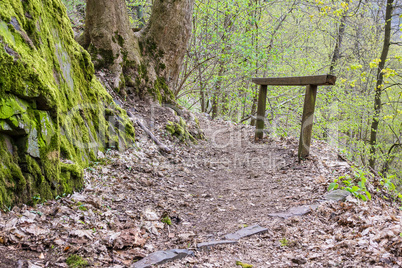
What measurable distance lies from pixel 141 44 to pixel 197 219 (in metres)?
5.68

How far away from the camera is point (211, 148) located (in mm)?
7762

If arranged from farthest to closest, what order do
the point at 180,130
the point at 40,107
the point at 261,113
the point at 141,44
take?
the point at 261,113 < the point at 141,44 < the point at 180,130 < the point at 40,107

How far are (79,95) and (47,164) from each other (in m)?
1.85

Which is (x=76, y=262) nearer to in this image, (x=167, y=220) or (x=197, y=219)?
(x=167, y=220)

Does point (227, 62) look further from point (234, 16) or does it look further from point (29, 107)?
point (29, 107)

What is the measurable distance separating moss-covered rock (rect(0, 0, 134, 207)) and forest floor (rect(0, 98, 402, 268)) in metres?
0.25

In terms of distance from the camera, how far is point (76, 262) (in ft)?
7.22

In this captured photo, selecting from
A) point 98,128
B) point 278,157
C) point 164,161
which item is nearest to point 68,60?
point 98,128

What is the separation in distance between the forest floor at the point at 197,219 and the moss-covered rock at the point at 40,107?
0.25 meters

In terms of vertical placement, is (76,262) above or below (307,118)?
below

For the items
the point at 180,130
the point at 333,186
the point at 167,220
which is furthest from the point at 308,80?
the point at 167,220

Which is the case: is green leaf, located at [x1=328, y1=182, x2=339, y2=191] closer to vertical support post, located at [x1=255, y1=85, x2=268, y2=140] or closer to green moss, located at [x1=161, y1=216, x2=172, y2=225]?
green moss, located at [x1=161, y1=216, x2=172, y2=225]

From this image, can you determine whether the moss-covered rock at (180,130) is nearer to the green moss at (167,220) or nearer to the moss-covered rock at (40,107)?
the moss-covered rock at (40,107)

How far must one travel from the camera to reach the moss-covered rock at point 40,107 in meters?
2.56
